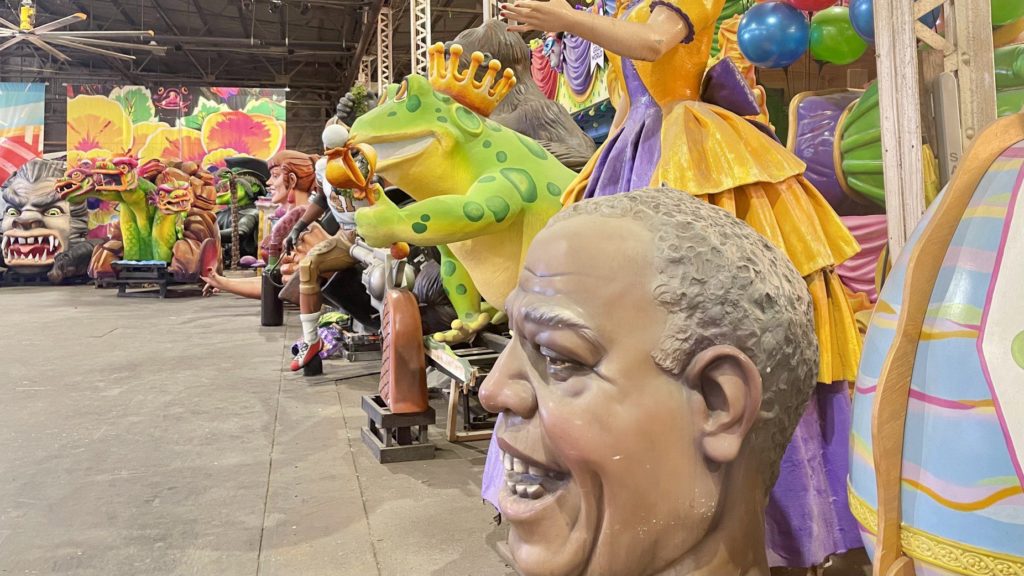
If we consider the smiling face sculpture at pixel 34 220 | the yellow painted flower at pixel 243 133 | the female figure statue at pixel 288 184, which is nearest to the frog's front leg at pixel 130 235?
the smiling face sculpture at pixel 34 220

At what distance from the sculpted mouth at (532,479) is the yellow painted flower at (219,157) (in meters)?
14.4

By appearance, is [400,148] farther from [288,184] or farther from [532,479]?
[288,184]

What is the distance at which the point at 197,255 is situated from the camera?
10.5 m

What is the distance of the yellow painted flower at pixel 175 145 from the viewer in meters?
13.8

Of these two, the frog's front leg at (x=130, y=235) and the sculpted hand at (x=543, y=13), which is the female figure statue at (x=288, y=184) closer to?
the frog's front leg at (x=130, y=235)

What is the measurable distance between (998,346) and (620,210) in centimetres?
39

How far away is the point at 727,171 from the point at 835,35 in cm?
252

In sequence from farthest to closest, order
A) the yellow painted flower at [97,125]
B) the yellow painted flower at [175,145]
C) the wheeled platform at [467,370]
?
the yellow painted flower at [175,145], the yellow painted flower at [97,125], the wheeled platform at [467,370]

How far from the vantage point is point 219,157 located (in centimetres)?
1409

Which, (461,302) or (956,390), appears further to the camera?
(461,302)

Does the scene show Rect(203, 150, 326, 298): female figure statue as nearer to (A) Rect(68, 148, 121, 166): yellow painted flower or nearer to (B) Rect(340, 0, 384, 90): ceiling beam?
(B) Rect(340, 0, 384, 90): ceiling beam

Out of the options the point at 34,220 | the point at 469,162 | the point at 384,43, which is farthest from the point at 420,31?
the point at 34,220

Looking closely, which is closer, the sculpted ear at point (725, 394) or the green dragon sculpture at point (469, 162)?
the sculpted ear at point (725, 394)

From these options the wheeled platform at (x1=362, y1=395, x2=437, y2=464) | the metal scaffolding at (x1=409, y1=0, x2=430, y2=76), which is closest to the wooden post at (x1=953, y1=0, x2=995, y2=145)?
the wheeled platform at (x1=362, y1=395, x2=437, y2=464)
